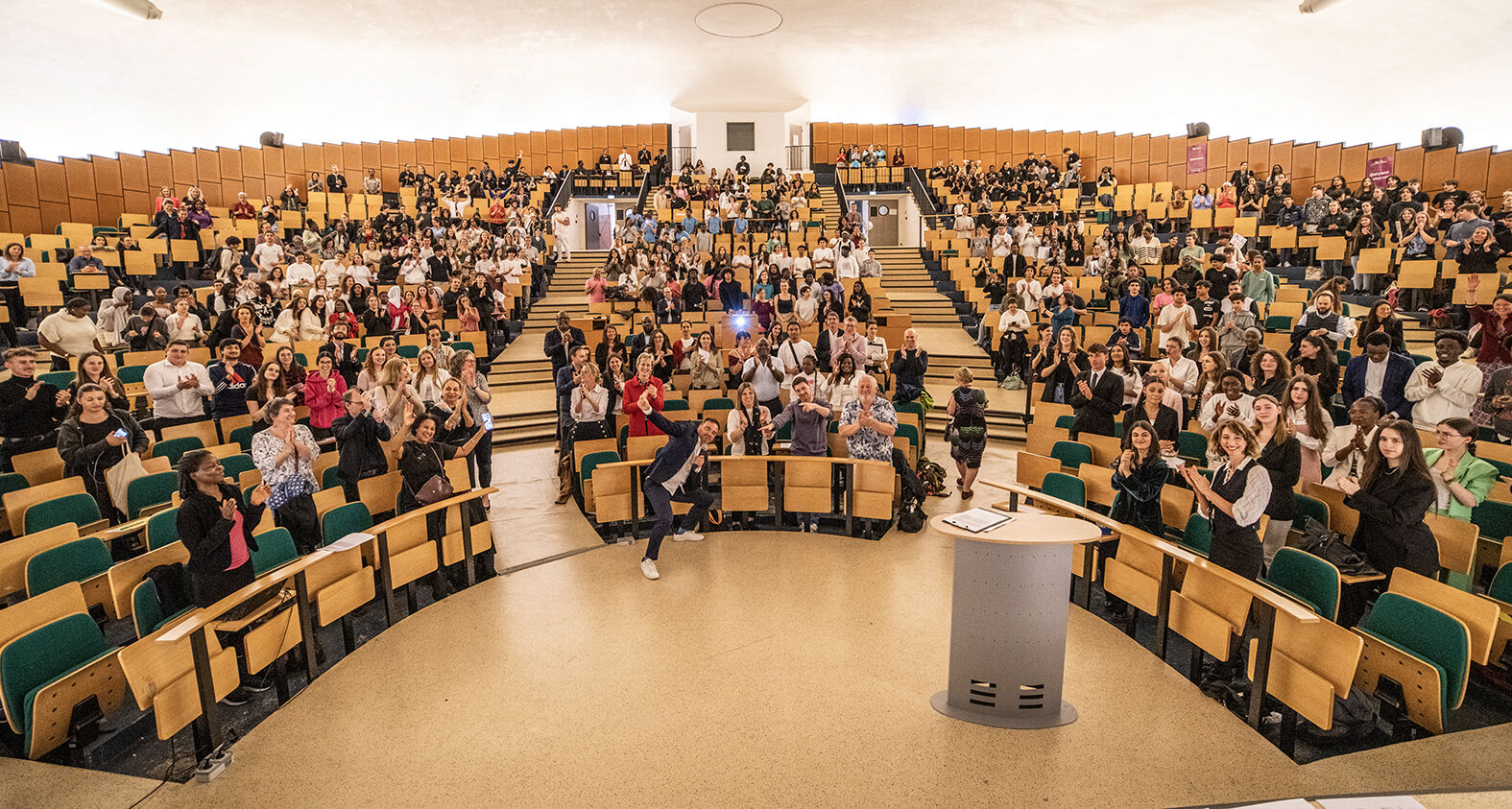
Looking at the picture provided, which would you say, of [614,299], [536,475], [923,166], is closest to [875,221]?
[923,166]

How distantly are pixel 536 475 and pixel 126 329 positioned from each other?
5.96 meters

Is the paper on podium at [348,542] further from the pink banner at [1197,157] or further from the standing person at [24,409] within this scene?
the pink banner at [1197,157]

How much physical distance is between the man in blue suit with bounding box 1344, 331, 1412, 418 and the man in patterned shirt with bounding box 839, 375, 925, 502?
3.78m

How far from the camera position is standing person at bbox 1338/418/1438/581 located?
393 cm

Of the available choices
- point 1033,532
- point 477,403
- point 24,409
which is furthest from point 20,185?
A: point 1033,532

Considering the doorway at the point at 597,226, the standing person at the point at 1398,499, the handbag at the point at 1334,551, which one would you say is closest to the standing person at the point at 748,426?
the handbag at the point at 1334,551

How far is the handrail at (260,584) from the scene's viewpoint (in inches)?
130

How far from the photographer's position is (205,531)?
3.79 metres

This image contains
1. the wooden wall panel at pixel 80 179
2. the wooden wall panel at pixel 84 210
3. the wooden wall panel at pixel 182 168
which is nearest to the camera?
the wooden wall panel at pixel 80 179

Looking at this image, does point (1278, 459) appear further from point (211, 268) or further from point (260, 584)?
point (211, 268)

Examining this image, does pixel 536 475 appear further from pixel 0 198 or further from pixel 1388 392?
pixel 0 198

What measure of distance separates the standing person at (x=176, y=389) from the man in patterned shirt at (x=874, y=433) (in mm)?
5419

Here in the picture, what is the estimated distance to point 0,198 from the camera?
15633mm

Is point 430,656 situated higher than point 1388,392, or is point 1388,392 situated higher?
point 1388,392
